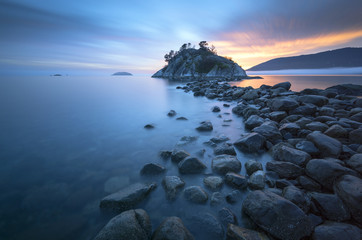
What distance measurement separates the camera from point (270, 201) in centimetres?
311

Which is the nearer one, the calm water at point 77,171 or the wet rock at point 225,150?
the calm water at point 77,171

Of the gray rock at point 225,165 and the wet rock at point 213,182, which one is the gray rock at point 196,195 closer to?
the wet rock at point 213,182

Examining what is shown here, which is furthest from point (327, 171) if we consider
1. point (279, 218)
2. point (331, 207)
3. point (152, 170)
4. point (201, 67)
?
point (201, 67)

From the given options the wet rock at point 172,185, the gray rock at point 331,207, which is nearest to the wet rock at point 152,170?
the wet rock at point 172,185

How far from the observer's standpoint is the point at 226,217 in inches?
132

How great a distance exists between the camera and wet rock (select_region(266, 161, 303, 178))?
4339mm

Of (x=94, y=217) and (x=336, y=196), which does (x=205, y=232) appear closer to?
(x=94, y=217)

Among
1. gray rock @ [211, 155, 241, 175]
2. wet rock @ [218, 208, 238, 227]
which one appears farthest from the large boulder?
gray rock @ [211, 155, 241, 175]

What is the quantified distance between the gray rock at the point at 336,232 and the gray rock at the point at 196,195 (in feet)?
7.00

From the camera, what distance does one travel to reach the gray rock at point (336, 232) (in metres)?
2.63

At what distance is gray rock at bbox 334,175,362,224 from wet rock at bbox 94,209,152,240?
4.11 meters

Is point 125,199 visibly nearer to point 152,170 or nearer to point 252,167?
point 152,170

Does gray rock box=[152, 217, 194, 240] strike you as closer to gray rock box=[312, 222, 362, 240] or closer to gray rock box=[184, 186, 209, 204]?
gray rock box=[184, 186, 209, 204]

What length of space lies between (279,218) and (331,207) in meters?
1.32
